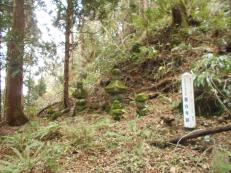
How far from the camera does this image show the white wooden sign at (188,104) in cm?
566

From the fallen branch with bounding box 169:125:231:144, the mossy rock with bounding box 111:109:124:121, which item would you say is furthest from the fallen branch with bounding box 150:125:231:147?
the mossy rock with bounding box 111:109:124:121

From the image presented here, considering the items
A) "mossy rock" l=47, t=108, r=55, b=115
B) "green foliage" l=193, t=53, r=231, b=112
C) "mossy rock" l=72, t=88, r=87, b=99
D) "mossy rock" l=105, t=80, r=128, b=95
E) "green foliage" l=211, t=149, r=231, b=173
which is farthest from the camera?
"mossy rock" l=72, t=88, r=87, b=99

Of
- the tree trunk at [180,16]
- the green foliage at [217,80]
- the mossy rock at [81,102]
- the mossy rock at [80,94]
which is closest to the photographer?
the green foliage at [217,80]

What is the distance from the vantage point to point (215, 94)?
621 cm

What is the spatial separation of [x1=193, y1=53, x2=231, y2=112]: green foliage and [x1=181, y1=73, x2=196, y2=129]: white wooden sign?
46 centimetres

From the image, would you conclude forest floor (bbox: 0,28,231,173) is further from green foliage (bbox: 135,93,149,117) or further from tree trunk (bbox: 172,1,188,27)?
tree trunk (bbox: 172,1,188,27)

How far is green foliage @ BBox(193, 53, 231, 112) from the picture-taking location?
627cm

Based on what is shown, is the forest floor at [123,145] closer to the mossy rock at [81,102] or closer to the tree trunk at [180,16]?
the mossy rock at [81,102]

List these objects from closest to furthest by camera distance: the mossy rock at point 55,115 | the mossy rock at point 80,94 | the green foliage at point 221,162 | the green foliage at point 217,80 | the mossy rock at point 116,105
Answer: the green foliage at point 221,162
the green foliage at point 217,80
the mossy rock at point 116,105
the mossy rock at point 55,115
the mossy rock at point 80,94

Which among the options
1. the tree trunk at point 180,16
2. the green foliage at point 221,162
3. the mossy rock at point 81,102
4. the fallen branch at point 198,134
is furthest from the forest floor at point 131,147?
the tree trunk at point 180,16

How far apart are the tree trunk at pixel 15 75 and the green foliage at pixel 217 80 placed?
4.62 meters

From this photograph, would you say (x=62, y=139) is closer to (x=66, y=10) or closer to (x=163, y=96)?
(x=163, y=96)

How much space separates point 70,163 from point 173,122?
2.33 metres

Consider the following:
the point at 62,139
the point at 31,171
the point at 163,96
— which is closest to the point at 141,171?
the point at 31,171
